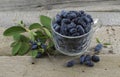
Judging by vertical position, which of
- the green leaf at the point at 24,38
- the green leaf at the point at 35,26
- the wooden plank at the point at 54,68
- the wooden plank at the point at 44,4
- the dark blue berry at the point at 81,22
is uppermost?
the wooden plank at the point at 44,4

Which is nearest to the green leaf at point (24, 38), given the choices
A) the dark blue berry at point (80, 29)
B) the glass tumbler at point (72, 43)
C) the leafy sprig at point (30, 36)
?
the leafy sprig at point (30, 36)

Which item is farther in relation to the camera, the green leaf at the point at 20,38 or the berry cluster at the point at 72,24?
the green leaf at the point at 20,38

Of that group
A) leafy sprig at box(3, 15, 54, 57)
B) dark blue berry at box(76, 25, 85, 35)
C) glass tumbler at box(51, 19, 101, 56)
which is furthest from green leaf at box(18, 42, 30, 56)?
dark blue berry at box(76, 25, 85, 35)

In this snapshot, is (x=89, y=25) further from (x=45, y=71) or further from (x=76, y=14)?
(x=45, y=71)

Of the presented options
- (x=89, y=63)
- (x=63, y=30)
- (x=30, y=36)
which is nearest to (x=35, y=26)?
(x=30, y=36)

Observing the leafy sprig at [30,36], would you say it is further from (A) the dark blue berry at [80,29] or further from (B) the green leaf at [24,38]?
(A) the dark blue berry at [80,29]

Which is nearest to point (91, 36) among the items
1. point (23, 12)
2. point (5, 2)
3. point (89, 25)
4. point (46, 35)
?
point (89, 25)

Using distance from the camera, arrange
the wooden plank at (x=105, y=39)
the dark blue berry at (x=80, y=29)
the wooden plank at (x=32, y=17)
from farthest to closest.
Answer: the wooden plank at (x=32, y=17) → the wooden plank at (x=105, y=39) → the dark blue berry at (x=80, y=29)
